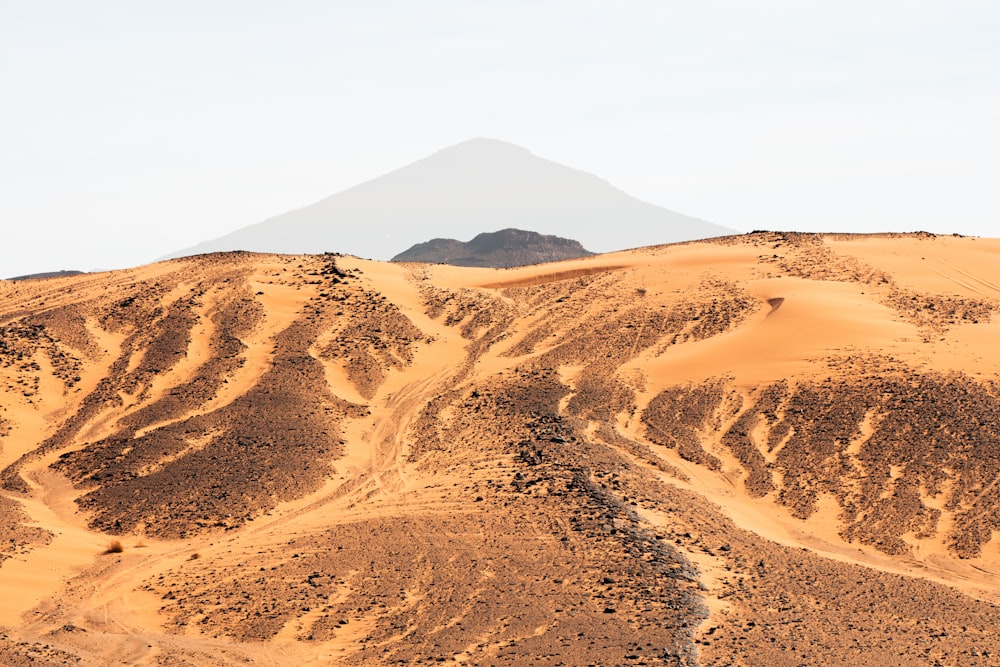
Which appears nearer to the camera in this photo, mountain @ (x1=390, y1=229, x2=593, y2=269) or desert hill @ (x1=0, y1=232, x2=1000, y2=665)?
desert hill @ (x1=0, y1=232, x2=1000, y2=665)

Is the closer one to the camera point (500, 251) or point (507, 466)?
point (507, 466)

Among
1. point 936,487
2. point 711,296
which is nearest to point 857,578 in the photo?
point 936,487

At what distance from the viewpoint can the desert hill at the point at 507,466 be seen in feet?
57.2

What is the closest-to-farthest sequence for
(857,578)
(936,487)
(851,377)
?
(857,578) → (936,487) → (851,377)

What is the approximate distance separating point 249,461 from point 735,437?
13288 mm

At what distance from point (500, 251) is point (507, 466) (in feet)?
302

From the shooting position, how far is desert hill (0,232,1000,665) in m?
17.4

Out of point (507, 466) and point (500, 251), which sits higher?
point (500, 251)

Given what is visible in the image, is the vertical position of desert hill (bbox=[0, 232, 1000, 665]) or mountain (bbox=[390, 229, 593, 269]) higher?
mountain (bbox=[390, 229, 593, 269])

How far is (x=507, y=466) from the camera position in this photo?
82.3ft

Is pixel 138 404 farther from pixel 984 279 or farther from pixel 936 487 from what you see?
pixel 984 279

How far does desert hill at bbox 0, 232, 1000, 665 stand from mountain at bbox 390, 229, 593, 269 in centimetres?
6614

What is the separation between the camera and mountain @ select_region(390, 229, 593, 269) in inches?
4409

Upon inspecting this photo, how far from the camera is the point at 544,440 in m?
26.7
